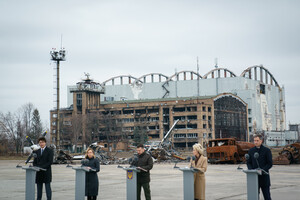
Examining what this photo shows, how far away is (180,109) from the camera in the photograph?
4990 inches

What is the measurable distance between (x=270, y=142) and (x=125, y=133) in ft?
172

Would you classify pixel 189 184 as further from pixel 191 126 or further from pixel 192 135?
pixel 191 126

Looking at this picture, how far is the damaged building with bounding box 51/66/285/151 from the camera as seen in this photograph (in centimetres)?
12294

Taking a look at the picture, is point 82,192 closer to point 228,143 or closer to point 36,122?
point 228,143

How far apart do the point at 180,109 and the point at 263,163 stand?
116158 mm

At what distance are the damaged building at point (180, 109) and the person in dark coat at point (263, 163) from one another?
330 ft

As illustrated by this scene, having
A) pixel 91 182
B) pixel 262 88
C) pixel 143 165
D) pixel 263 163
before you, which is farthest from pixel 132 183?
pixel 262 88

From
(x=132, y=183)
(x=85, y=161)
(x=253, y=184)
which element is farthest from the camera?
(x=85, y=161)

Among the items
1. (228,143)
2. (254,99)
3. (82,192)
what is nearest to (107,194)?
(82,192)

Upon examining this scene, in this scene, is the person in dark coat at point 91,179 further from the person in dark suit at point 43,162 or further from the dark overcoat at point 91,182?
the person in dark suit at point 43,162

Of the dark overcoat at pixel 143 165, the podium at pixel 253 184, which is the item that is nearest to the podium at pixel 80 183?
the dark overcoat at pixel 143 165

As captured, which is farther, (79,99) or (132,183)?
(79,99)

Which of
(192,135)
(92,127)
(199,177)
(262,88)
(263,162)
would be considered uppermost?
(262,88)

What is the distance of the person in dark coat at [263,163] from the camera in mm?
10625
